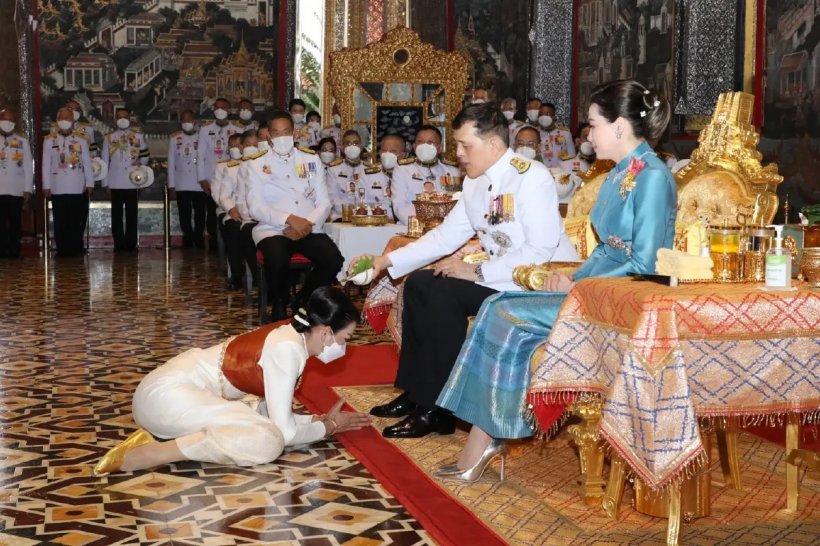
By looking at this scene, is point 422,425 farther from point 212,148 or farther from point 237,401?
point 212,148

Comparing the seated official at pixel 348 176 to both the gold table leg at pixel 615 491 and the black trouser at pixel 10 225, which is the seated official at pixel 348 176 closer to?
the black trouser at pixel 10 225

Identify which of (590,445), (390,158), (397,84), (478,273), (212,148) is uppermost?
(397,84)

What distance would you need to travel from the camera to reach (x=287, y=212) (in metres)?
8.20

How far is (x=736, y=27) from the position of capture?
10078mm

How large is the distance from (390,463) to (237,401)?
0.66m

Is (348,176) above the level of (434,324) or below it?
above

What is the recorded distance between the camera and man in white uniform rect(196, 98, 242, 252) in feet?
Result: 51.6

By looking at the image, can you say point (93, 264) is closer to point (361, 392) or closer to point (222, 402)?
point (361, 392)

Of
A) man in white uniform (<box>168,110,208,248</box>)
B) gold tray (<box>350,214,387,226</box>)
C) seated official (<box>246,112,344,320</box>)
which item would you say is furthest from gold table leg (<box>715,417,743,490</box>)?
man in white uniform (<box>168,110,208,248</box>)

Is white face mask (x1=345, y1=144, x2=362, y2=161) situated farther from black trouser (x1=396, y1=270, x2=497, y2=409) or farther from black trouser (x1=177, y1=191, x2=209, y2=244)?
black trouser (x1=396, y1=270, x2=497, y2=409)

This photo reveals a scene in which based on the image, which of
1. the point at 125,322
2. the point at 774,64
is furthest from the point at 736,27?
the point at 125,322

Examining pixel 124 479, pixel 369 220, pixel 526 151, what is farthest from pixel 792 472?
pixel 526 151

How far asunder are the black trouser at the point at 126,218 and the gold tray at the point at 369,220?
7826mm

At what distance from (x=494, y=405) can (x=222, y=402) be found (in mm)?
1105
